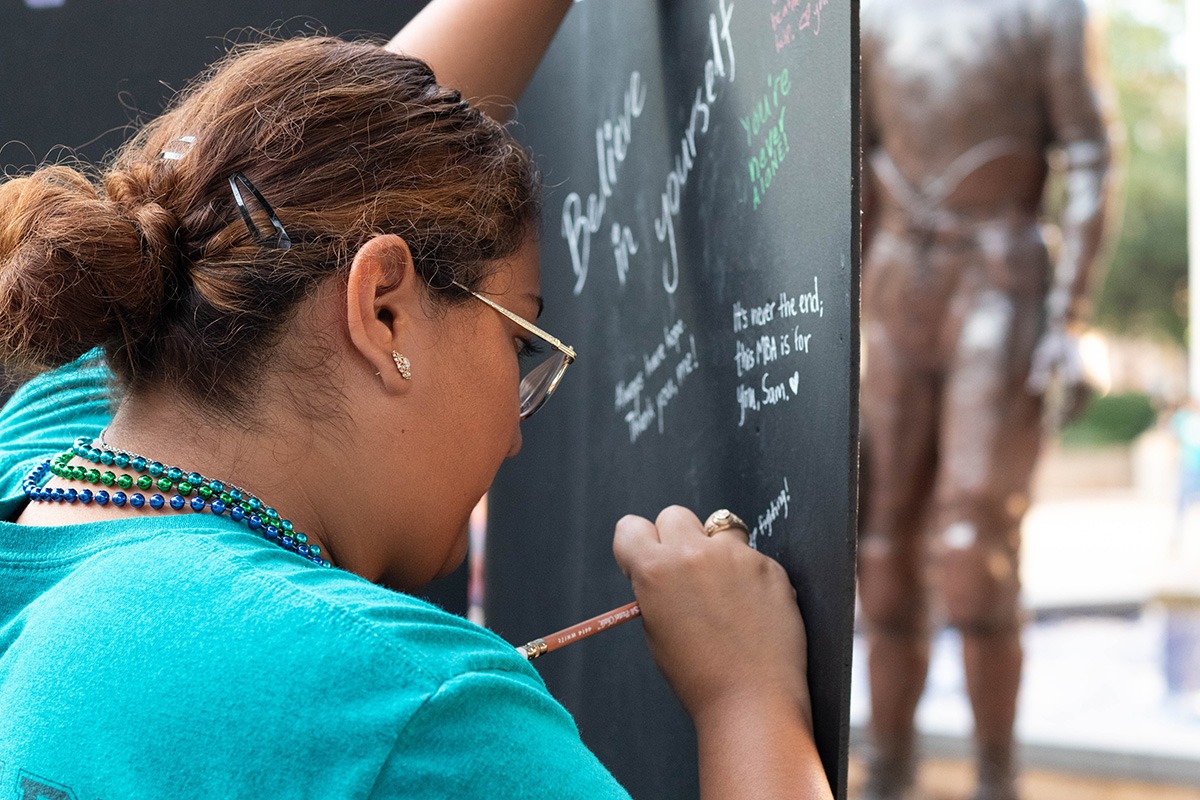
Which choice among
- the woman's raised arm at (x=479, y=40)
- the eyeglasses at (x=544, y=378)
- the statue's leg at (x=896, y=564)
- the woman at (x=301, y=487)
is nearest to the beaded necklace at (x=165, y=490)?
the woman at (x=301, y=487)

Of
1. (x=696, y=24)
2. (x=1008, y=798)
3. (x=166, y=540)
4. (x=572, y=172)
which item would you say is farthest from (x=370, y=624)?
(x=1008, y=798)

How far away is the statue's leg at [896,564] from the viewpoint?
3.08m

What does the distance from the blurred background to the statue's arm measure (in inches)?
3.2

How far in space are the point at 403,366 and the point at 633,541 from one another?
0.25m

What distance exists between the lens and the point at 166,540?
2.24 feet

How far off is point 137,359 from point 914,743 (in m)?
2.69

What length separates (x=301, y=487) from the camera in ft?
2.62

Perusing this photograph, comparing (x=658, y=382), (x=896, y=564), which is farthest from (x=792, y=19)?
(x=896, y=564)

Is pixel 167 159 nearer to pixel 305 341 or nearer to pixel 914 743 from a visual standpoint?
pixel 305 341

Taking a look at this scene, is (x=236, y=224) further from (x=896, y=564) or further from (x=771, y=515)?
(x=896, y=564)

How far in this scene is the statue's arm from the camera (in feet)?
9.25

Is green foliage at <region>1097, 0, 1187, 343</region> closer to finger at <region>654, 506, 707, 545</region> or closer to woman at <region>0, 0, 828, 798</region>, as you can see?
finger at <region>654, 506, 707, 545</region>

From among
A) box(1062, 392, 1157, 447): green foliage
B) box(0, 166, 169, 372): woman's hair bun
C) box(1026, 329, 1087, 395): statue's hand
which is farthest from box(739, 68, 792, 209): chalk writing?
box(1062, 392, 1157, 447): green foliage

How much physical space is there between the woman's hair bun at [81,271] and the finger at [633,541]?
379 millimetres
